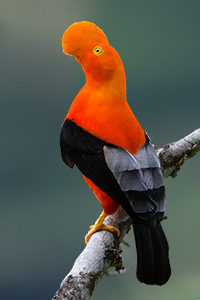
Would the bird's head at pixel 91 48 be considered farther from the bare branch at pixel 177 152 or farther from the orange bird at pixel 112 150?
the bare branch at pixel 177 152

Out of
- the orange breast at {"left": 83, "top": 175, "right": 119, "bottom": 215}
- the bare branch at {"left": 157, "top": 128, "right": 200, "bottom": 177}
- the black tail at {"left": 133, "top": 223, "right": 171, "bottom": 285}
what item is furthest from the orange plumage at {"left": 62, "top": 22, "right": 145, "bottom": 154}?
the bare branch at {"left": 157, "top": 128, "right": 200, "bottom": 177}

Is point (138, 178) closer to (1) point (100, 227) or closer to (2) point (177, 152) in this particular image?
(1) point (100, 227)

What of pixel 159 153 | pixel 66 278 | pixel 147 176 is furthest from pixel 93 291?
pixel 159 153

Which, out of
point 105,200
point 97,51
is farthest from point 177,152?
point 97,51

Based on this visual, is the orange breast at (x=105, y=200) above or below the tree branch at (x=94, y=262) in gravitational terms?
above

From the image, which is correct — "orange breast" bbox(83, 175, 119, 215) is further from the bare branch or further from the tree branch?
the bare branch

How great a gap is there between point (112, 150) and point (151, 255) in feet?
1.37

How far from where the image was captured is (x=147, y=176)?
1.73 m

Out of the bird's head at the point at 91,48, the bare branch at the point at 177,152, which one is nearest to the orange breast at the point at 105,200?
the bird's head at the point at 91,48

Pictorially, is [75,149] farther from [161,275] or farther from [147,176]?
[161,275]

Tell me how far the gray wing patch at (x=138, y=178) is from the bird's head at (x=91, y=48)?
1.07 ft

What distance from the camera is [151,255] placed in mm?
1638

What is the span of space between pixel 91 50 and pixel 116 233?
0.77 m

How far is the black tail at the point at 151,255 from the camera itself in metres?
1.64
